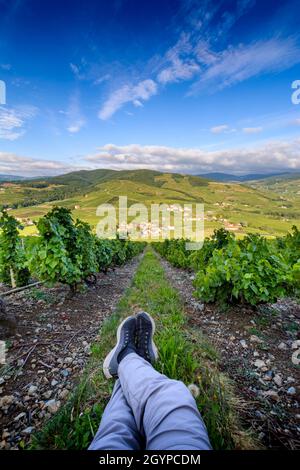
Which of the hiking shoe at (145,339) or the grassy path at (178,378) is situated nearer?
the grassy path at (178,378)

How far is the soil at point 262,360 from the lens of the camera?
2.60 m

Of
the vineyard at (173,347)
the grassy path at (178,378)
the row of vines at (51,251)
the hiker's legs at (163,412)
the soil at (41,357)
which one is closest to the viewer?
the hiker's legs at (163,412)

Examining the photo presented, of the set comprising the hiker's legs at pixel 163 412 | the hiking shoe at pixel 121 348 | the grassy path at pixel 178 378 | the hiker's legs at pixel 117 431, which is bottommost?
the grassy path at pixel 178 378

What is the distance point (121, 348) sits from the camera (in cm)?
350

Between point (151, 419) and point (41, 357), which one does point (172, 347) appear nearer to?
point (151, 419)

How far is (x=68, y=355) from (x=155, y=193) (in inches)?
7709

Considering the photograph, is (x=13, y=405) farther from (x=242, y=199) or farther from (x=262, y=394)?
(x=242, y=199)

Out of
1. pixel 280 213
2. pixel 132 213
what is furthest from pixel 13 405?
pixel 280 213

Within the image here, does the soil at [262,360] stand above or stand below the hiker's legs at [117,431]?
below

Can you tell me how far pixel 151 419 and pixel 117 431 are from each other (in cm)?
32

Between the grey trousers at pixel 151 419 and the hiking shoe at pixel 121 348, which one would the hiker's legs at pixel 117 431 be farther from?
the hiking shoe at pixel 121 348

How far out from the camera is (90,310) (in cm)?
691

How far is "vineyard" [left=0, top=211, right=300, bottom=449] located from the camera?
8.42ft

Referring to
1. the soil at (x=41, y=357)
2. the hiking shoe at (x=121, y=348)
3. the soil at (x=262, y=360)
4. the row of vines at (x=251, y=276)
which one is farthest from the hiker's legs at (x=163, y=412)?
the row of vines at (x=251, y=276)
